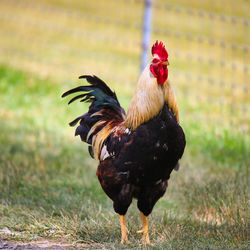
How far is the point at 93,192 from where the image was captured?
17.4 ft

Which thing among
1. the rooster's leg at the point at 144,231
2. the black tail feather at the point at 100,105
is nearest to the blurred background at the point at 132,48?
the black tail feather at the point at 100,105

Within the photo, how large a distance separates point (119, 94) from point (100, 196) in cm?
411

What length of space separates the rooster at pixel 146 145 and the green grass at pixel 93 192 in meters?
0.38

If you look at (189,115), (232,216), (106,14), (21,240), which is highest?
(106,14)

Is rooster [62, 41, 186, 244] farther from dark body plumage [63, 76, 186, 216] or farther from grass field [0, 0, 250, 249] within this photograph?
grass field [0, 0, 250, 249]

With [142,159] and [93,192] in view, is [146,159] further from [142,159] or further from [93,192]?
[93,192]

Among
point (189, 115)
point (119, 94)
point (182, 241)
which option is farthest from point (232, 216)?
point (119, 94)

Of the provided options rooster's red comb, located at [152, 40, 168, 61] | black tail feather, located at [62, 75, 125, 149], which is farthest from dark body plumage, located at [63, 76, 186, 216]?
rooster's red comb, located at [152, 40, 168, 61]

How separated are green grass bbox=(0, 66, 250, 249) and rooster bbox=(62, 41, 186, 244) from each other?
1.24ft

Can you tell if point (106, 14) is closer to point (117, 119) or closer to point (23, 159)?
point (23, 159)

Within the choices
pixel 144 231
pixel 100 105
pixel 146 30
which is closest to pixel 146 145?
pixel 144 231

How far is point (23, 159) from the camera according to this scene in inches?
237

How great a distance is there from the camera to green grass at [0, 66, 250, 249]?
4.15m

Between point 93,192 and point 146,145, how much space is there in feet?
5.88
